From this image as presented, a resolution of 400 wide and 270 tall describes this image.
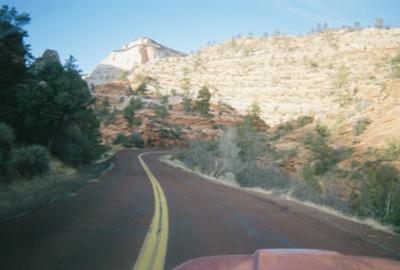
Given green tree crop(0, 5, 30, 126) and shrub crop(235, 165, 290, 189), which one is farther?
shrub crop(235, 165, 290, 189)

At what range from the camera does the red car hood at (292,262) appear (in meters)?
3.08

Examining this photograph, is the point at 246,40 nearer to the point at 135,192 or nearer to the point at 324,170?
the point at 324,170

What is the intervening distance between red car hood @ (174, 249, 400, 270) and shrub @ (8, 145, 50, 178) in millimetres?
12436

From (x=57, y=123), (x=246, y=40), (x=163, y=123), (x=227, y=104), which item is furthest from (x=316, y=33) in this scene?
(x=57, y=123)

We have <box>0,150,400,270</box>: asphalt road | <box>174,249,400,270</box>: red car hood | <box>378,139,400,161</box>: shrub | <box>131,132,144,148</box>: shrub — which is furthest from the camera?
<box>131,132,144,148</box>: shrub

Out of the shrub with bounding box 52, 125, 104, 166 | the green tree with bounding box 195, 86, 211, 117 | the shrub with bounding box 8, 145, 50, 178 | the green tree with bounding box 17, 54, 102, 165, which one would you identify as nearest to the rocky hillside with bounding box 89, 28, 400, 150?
the green tree with bounding box 195, 86, 211, 117

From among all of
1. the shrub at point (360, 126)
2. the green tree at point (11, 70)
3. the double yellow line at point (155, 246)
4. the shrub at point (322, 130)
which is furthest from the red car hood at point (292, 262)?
the shrub at point (322, 130)

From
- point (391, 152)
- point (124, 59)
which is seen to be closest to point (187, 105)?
point (391, 152)

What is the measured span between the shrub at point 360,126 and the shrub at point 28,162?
2468 cm

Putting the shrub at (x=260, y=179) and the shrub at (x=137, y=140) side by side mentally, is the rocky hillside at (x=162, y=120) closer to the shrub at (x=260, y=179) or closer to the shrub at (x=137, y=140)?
the shrub at (x=137, y=140)

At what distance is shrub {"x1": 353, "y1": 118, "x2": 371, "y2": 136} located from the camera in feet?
108

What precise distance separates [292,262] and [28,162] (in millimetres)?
14298

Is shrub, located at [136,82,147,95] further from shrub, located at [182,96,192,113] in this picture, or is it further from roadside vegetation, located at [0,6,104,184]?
roadside vegetation, located at [0,6,104,184]

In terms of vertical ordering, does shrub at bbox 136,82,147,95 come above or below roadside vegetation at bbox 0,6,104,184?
above
